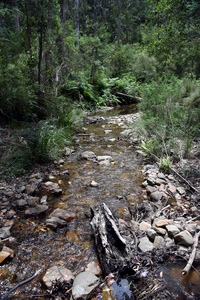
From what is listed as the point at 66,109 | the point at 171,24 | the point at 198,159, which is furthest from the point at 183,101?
the point at 66,109

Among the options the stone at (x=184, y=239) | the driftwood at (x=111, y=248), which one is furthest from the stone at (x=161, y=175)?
the driftwood at (x=111, y=248)

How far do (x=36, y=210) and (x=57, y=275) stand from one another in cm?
123

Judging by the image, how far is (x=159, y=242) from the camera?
2.51m

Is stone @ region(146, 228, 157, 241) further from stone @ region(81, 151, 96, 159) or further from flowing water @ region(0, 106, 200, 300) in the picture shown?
stone @ region(81, 151, 96, 159)

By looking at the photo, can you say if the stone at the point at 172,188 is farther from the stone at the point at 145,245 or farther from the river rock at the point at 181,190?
the stone at the point at 145,245

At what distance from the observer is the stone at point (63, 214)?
3037mm

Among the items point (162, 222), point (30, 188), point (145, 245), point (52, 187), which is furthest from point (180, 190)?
point (30, 188)

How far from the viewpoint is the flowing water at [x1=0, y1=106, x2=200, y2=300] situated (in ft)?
7.21

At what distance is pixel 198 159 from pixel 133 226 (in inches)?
88.3

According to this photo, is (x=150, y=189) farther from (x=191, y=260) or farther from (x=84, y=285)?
(x=84, y=285)

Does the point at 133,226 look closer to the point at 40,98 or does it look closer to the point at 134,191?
the point at 134,191

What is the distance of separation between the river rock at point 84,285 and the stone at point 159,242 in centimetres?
84

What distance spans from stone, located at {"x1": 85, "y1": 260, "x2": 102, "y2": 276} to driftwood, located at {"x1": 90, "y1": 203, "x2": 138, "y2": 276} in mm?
52

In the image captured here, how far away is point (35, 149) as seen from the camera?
459cm
